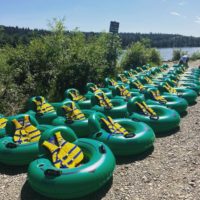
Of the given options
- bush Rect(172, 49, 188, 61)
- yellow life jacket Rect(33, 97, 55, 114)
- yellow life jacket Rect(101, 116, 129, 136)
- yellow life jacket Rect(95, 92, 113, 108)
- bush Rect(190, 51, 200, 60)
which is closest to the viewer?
yellow life jacket Rect(101, 116, 129, 136)

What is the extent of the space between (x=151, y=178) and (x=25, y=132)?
10.1ft

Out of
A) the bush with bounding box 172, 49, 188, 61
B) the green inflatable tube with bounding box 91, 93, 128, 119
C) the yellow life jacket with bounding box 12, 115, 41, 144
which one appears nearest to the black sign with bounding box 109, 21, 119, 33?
the green inflatable tube with bounding box 91, 93, 128, 119

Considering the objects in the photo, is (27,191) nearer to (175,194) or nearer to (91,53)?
(175,194)

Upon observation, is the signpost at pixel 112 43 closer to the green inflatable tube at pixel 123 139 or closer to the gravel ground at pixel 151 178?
the green inflatable tube at pixel 123 139

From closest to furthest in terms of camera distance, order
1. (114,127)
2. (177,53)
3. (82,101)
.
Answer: (114,127), (82,101), (177,53)

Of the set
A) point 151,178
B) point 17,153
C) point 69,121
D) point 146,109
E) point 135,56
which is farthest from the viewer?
point 135,56

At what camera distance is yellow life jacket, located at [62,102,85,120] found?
25.2 ft

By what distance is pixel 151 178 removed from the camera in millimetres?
5328

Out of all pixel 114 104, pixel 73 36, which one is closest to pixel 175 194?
pixel 114 104

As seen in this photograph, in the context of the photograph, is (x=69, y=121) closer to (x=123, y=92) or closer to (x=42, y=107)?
(x=42, y=107)

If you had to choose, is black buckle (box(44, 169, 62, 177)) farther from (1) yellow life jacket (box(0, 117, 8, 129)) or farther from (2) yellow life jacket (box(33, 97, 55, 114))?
(2) yellow life jacket (box(33, 97, 55, 114))

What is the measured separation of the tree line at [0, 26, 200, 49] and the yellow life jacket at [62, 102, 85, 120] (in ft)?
15.6

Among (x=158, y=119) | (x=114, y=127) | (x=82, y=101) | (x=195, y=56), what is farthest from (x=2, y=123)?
(x=195, y=56)

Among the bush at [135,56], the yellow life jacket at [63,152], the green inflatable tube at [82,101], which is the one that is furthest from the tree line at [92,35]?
the yellow life jacket at [63,152]
